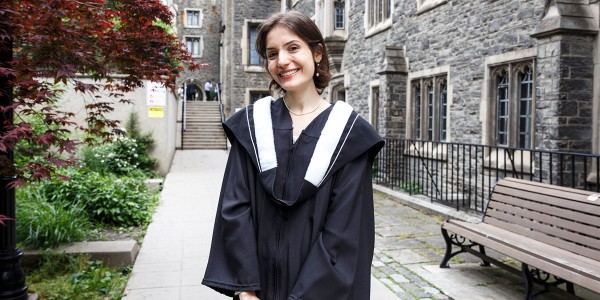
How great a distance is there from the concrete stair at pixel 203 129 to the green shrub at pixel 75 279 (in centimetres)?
1410

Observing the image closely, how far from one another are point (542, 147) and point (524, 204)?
284cm

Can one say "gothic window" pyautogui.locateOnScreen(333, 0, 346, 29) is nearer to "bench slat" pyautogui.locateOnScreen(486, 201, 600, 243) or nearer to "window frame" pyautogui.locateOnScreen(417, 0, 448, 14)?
"window frame" pyautogui.locateOnScreen(417, 0, 448, 14)

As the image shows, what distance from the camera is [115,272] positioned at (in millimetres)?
4980

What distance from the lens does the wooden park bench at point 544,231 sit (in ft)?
12.4

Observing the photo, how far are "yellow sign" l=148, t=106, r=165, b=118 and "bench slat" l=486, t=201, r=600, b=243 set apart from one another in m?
8.56

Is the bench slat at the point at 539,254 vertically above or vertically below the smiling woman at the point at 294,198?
below

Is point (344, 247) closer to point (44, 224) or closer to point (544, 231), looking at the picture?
point (544, 231)

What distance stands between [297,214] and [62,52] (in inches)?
98.9

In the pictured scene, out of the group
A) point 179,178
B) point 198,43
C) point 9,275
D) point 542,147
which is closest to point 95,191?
point 9,275

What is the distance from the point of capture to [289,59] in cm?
198

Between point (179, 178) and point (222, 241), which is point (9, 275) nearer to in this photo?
point (222, 241)

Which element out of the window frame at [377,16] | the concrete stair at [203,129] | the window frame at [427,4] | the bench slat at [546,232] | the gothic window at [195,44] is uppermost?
the gothic window at [195,44]

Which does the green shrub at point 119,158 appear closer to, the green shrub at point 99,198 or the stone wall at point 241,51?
the green shrub at point 99,198

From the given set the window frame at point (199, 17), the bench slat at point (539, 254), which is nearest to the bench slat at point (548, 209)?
the bench slat at point (539, 254)
